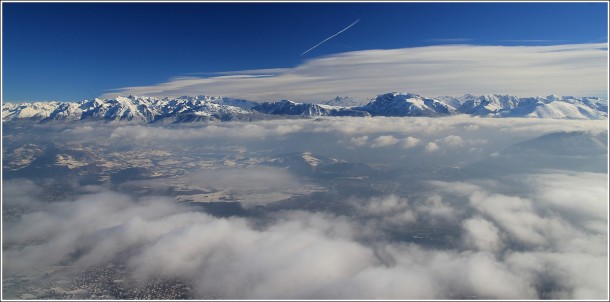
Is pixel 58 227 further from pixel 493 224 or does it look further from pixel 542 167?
pixel 542 167

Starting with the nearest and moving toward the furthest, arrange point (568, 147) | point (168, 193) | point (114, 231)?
1. point (114, 231)
2. point (168, 193)
3. point (568, 147)

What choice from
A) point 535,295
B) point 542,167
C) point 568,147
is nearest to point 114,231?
point 535,295

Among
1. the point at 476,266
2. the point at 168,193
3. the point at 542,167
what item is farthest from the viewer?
the point at 542,167

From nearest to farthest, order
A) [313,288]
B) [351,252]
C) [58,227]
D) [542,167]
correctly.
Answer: [313,288] → [351,252] → [58,227] → [542,167]

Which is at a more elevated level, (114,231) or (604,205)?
(114,231)

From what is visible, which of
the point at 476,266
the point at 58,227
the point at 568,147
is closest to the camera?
the point at 476,266

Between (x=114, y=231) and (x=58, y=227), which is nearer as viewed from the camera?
(x=114, y=231)

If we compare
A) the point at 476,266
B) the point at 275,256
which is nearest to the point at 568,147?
the point at 476,266

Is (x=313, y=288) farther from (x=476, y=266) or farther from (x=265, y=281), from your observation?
(x=476, y=266)

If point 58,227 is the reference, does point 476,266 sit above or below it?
below
